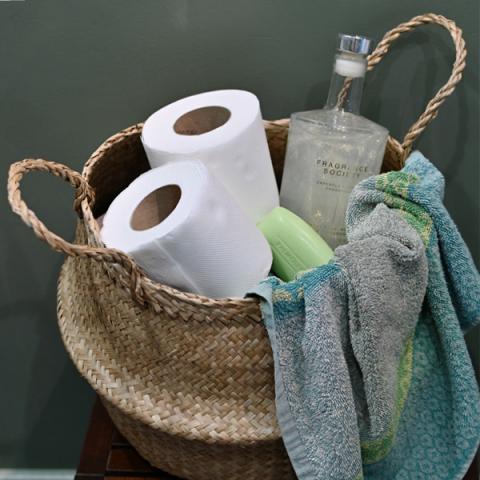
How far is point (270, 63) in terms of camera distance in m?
0.69

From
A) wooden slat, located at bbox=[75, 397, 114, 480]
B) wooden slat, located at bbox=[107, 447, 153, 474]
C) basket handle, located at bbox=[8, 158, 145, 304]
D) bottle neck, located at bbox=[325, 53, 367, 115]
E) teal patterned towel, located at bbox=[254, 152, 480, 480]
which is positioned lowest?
wooden slat, located at bbox=[75, 397, 114, 480]

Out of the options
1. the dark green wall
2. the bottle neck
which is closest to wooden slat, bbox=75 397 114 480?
the dark green wall

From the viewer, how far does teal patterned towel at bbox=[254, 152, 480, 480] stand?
471 mm

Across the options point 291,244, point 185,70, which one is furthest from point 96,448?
point 185,70

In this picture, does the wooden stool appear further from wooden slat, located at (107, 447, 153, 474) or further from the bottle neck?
the bottle neck

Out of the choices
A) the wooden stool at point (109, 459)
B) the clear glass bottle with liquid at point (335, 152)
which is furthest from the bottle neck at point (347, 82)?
the wooden stool at point (109, 459)

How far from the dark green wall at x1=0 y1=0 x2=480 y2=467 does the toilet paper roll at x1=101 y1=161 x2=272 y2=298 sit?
0.20m

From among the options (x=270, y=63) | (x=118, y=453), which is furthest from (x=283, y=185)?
(x=118, y=453)

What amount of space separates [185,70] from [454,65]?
0.30 metres

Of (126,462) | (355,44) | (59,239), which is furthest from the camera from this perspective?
(126,462)

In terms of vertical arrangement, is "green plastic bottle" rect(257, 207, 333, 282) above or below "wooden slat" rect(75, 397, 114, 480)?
above

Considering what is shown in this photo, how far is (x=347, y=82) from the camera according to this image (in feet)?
2.00

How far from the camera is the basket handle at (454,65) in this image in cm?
62

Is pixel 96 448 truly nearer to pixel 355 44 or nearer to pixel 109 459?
pixel 109 459
